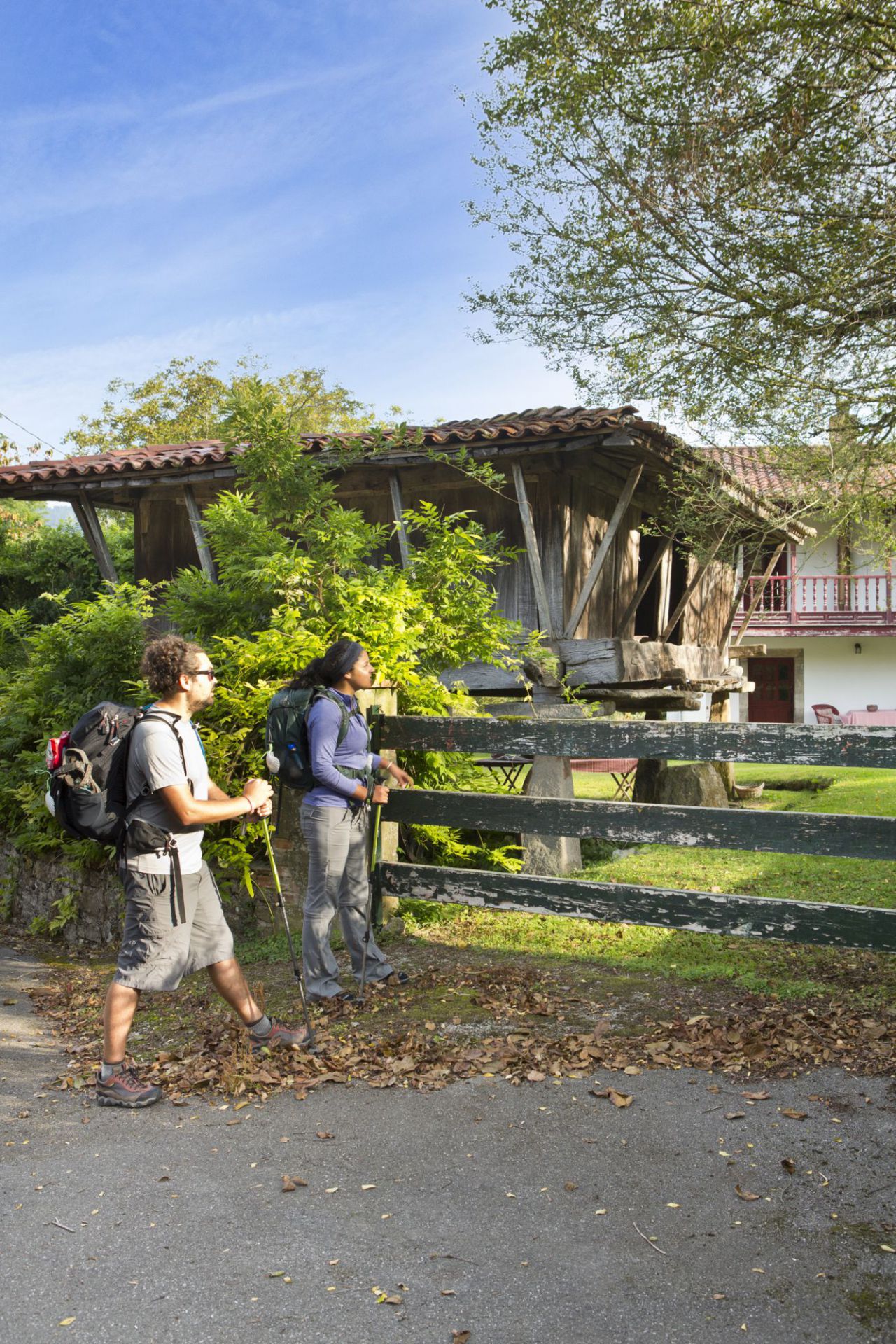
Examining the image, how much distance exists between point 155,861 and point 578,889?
2067 mm

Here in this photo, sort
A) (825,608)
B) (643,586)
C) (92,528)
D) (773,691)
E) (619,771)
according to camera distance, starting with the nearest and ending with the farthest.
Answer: (643,586) < (92,528) < (619,771) < (825,608) < (773,691)

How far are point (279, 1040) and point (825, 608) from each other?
28390 mm

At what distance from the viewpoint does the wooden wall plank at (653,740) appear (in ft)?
15.3

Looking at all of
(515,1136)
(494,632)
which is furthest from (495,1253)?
(494,632)

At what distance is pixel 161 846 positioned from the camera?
429 cm

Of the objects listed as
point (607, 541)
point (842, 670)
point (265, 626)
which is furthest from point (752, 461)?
point (842, 670)

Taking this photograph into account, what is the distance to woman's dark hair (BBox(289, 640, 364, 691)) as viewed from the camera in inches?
205

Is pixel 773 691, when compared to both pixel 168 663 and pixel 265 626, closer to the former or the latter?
pixel 265 626

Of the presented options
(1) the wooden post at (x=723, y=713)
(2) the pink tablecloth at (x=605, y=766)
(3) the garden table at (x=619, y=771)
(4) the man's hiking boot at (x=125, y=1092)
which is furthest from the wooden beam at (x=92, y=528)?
(4) the man's hiking boot at (x=125, y=1092)

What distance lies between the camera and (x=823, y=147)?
764cm

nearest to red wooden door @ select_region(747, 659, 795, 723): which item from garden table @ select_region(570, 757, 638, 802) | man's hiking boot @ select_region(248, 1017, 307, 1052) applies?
garden table @ select_region(570, 757, 638, 802)

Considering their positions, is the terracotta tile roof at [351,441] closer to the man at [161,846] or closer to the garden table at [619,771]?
the garden table at [619,771]

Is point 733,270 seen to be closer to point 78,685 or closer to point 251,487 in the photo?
point 251,487

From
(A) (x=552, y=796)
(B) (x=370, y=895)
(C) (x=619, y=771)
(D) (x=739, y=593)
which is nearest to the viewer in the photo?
(B) (x=370, y=895)
